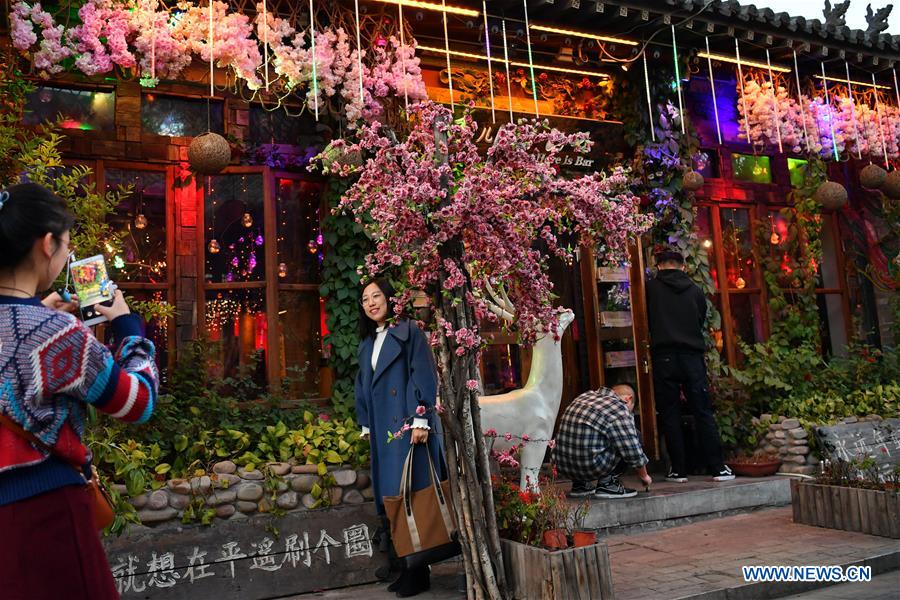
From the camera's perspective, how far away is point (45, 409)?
2.28m

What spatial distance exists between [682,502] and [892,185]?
6.16m

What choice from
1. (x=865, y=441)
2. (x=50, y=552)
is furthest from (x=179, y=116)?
(x=865, y=441)

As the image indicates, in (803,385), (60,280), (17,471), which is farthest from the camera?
(803,385)

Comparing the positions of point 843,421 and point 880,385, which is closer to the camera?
point 843,421

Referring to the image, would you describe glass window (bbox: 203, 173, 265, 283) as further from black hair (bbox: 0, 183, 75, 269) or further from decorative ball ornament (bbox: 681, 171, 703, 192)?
black hair (bbox: 0, 183, 75, 269)

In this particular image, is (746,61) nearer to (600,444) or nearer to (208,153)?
(600,444)

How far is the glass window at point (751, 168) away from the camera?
10633 millimetres

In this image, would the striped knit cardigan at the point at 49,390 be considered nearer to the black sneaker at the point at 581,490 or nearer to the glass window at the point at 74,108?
the black sneaker at the point at 581,490

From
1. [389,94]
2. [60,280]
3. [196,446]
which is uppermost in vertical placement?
[389,94]

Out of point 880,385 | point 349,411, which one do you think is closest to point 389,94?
point 349,411

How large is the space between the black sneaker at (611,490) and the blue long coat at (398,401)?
1.98 metres

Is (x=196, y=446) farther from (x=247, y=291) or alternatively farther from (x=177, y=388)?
(x=247, y=291)

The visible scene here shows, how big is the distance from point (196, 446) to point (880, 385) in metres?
7.79

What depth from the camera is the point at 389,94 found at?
7504 millimetres
